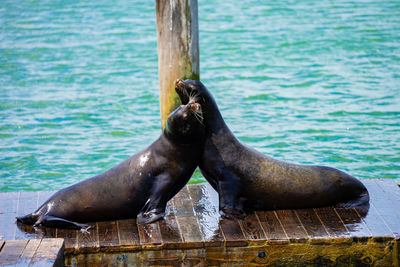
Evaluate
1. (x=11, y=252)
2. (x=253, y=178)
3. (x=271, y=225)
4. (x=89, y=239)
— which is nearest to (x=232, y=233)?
(x=271, y=225)

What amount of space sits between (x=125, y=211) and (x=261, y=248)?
1166 millimetres

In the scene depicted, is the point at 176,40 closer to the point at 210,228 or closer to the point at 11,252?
the point at 210,228

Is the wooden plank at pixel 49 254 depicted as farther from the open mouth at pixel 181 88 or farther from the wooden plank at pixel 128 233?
the open mouth at pixel 181 88

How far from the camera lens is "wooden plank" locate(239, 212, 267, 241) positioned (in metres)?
5.24

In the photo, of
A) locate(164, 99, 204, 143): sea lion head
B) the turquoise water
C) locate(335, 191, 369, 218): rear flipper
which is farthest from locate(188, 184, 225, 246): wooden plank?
the turquoise water

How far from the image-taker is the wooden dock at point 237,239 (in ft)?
16.9

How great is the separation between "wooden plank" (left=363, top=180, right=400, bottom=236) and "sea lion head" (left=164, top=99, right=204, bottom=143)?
166 centimetres

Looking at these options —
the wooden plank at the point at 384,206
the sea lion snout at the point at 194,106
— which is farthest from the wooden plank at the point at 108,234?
the wooden plank at the point at 384,206

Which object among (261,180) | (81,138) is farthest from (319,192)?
(81,138)

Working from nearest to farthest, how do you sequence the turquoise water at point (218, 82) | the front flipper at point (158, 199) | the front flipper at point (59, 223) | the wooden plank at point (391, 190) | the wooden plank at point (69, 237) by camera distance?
the wooden plank at point (69, 237), the front flipper at point (59, 223), the front flipper at point (158, 199), the wooden plank at point (391, 190), the turquoise water at point (218, 82)

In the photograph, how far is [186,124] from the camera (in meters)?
5.52

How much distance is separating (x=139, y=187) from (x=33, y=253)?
1384 mm

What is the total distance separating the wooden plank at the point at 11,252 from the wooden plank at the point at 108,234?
743 mm

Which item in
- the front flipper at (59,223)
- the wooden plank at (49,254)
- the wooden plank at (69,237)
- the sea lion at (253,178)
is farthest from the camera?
the sea lion at (253,178)
